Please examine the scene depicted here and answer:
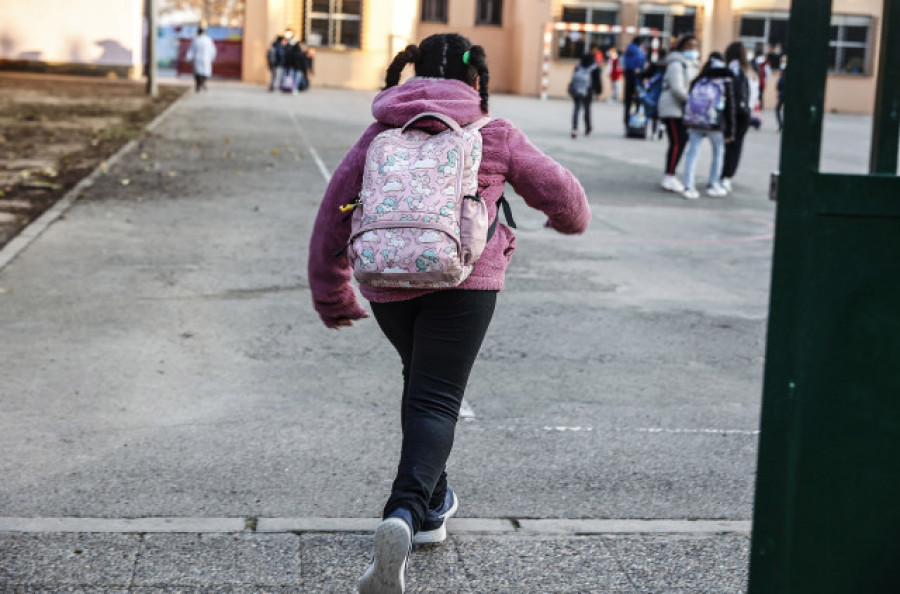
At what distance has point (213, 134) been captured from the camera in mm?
20953

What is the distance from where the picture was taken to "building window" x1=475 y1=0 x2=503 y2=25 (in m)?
50.8

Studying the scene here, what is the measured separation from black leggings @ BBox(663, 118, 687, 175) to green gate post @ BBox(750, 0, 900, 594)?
13.1 metres

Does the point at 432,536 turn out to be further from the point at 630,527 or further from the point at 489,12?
the point at 489,12

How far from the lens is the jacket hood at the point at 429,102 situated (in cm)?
363

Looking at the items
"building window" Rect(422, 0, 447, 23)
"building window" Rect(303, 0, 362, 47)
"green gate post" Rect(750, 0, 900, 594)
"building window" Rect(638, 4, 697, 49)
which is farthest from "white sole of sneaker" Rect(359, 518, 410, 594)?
"building window" Rect(422, 0, 447, 23)

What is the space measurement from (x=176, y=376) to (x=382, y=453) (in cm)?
164

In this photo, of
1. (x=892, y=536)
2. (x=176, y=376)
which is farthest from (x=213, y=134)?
(x=892, y=536)

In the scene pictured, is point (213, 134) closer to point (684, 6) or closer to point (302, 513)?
point (302, 513)

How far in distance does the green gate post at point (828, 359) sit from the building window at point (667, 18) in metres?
46.8

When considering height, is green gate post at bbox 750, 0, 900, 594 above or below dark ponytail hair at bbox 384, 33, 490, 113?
below

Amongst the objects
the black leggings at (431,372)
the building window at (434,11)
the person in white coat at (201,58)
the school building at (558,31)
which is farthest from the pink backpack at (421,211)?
the building window at (434,11)

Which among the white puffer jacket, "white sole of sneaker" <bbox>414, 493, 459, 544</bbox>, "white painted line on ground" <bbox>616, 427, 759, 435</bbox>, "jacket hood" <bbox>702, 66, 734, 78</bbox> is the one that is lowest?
"white painted line on ground" <bbox>616, 427, 759, 435</bbox>

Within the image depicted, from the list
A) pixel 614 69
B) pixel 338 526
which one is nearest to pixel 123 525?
pixel 338 526

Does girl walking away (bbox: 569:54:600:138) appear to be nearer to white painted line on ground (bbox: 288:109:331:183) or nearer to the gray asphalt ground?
white painted line on ground (bbox: 288:109:331:183)
